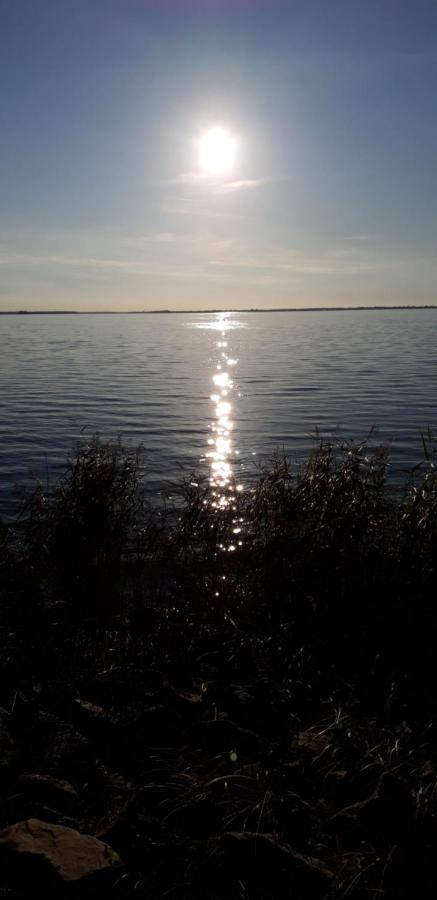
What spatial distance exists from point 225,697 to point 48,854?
8.45 ft

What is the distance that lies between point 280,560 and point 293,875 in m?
5.25

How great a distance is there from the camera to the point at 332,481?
1037 cm

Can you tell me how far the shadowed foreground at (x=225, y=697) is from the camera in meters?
3.88

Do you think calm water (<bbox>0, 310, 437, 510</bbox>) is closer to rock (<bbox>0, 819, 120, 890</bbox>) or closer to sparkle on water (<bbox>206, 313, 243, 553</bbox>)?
sparkle on water (<bbox>206, 313, 243, 553</bbox>)

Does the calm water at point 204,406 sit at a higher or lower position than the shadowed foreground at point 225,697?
higher

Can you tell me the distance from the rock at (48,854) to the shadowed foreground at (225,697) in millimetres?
12

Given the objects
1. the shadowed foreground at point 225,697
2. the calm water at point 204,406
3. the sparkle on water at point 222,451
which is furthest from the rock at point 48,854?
the calm water at point 204,406

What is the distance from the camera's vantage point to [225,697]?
598 centimetres

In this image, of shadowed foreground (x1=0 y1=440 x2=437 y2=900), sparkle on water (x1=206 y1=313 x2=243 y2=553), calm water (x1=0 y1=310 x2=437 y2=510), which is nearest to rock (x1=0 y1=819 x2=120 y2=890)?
shadowed foreground (x1=0 y1=440 x2=437 y2=900)

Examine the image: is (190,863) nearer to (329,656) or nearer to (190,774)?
(190,774)

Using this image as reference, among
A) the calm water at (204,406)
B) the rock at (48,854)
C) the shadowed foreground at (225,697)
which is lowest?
the shadowed foreground at (225,697)

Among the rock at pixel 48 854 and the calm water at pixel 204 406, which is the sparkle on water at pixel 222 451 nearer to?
the calm water at pixel 204 406

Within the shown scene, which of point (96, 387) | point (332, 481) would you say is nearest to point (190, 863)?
point (332, 481)

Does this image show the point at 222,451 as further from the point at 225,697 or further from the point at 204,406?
the point at 225,697
